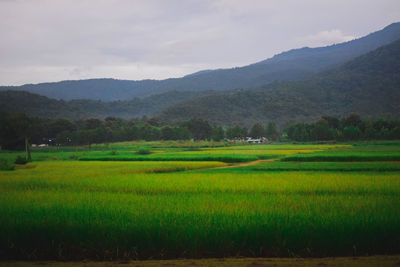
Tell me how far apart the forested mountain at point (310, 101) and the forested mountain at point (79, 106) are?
118 feet

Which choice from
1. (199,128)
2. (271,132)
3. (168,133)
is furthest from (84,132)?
(271,132)

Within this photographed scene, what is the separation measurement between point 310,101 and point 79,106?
356 ft

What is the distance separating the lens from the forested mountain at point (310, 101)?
138m

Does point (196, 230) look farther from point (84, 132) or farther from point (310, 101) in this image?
point (310, 101)

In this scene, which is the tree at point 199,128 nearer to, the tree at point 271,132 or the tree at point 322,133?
the tree at point 271,132

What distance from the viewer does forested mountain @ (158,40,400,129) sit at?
138500 millimetres

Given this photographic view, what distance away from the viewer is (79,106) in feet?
504

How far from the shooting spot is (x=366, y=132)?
280 ft

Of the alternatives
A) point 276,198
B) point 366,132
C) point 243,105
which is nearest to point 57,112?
point 243,105

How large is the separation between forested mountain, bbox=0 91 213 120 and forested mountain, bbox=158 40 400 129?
3591 cm

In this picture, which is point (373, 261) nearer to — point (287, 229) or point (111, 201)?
point (287, 229)

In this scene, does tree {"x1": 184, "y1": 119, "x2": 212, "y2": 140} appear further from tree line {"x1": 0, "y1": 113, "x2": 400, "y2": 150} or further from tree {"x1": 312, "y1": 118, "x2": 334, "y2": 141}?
tree {"x1": 312, "y1": 118, "x2": 334, "y2": 141}

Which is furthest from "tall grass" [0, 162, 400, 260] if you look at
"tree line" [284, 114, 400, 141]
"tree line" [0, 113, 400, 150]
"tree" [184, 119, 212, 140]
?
"tree" [184, 119, 212, 140]

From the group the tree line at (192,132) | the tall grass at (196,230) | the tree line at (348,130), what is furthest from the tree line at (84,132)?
the tall grass at (196,230)
